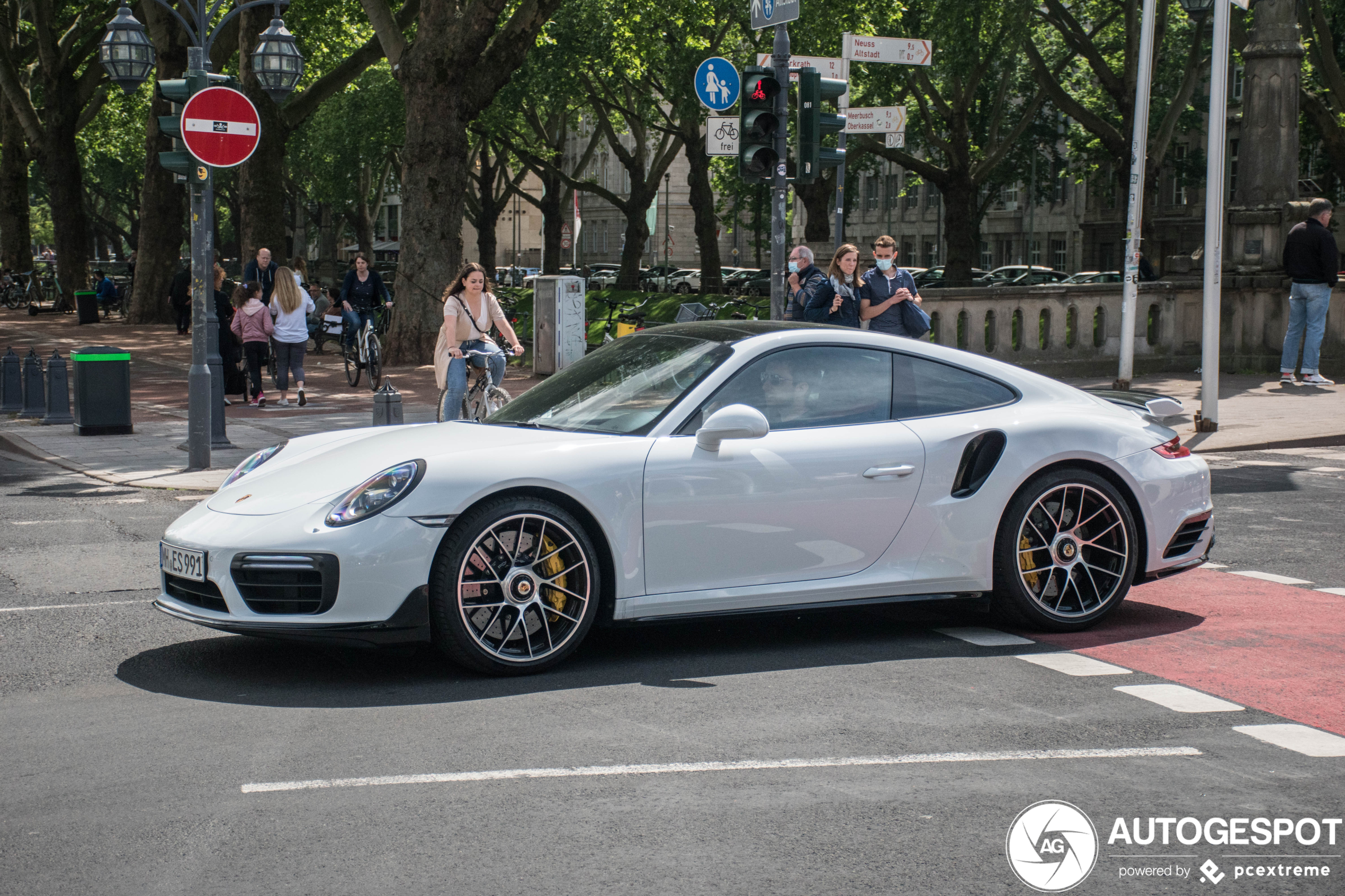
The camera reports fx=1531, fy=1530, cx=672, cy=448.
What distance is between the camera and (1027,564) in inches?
253

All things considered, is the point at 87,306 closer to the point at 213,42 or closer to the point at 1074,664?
the point at 213,42

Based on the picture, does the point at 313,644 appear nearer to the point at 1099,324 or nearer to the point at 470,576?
the point at 470,576

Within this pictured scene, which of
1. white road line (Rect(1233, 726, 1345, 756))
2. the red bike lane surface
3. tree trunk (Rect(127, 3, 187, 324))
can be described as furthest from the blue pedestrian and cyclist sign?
tree trunk (Rect(127, 3, 187, 324))

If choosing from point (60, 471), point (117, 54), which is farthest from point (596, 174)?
point (60, 471)

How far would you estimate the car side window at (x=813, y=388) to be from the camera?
6.12 meters

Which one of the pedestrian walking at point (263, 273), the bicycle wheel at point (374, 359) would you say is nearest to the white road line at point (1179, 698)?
the bicycle wheel at point (374, 359)

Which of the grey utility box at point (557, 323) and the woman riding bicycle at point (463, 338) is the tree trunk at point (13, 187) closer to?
the grey utility box at point (557, 323)

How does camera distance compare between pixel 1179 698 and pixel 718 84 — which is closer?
pixel 1179 698

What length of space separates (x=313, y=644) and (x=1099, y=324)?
53.1 ft

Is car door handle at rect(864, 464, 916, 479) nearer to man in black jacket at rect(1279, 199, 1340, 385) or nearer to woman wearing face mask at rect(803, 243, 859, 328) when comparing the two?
woman wearing face mask at rect(803, 243, 859, 328)

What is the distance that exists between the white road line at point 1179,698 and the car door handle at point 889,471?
1.18m

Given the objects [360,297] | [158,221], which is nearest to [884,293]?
[360,297]

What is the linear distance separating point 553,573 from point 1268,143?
56.7 feet

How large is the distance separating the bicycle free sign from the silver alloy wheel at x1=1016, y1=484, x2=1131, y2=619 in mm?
9529
